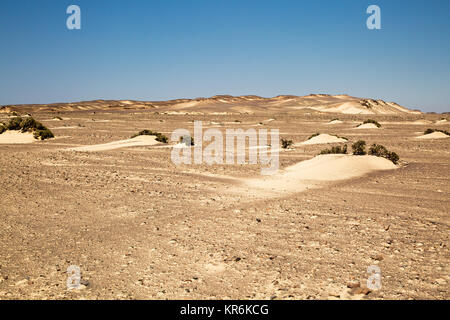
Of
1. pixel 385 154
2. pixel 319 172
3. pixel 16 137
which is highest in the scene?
pixel 16 137

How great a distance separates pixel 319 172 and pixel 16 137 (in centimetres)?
1740

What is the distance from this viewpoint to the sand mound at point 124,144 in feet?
53.0

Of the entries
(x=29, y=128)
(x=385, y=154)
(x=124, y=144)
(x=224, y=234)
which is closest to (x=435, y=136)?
(x=385, y=154)

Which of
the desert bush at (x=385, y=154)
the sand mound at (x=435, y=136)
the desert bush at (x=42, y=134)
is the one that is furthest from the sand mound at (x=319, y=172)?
the desert bush at (x=42, y=134)

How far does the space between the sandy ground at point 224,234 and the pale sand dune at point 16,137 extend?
1072 centimetres

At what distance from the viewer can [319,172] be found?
32.5ft

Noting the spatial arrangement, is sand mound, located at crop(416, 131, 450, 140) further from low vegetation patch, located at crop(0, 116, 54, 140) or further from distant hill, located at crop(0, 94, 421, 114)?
→ distant hill, located at crop(0, 94, 421, 114)

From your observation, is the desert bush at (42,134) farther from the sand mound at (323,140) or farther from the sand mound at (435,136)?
the sand mound at (435,136)

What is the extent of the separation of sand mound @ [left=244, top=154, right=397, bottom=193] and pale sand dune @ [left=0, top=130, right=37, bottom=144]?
608 inches

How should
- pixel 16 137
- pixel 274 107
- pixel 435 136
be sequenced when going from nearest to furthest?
pixel 16 137 < pixel 435 136 < pixel 274 107

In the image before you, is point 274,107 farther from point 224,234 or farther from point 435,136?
point 224,234

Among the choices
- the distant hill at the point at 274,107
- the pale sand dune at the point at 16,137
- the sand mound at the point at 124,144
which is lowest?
the sand mound at the point at 124,144

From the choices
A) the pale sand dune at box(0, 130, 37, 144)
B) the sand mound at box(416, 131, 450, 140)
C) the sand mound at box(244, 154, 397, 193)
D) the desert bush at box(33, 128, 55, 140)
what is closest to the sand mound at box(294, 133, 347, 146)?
the sand mound at box(416, 131, 450, 140)
